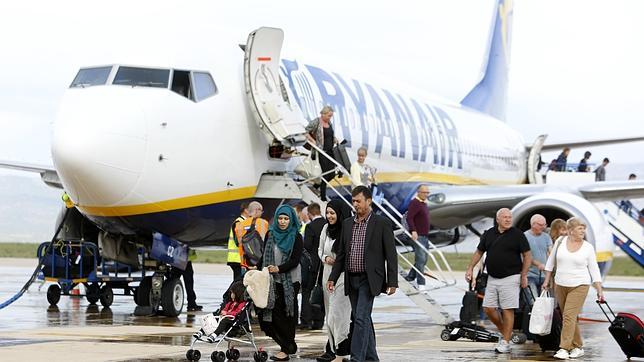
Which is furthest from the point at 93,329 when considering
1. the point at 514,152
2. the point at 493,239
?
the point at 514,152

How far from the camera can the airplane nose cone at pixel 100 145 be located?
1220cm

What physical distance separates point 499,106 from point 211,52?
19.1 metres

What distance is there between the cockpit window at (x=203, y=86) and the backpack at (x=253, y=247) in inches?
125

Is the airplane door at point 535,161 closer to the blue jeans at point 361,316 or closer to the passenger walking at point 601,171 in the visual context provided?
the passenger walking at point 601,171

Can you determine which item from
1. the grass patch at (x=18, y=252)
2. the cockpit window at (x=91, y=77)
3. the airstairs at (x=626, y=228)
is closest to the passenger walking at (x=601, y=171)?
the airstairs at (x=626, y=228)

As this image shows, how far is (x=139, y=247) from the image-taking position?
48.7ft

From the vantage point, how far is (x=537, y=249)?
12383 millimetres

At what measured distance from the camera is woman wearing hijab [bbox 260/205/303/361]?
1003 centimetres

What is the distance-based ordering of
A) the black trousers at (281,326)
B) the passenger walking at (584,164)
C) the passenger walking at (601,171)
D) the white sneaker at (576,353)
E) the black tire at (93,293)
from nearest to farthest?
the black trousers at (281,326), the white sneaker at (576,353), the black tire at (93,293), the passenger walking at (584,164), the passenger walking at (601,171)

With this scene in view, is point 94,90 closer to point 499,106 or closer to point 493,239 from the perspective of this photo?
point 493,239

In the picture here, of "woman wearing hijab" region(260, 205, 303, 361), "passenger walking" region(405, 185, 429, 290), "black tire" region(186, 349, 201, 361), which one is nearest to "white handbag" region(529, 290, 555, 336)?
"woman wearing hijab" region(260, 205, 303, 361)

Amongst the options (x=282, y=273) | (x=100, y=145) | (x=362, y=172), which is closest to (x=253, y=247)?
(x=282, y=273)

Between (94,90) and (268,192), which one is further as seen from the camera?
(268,192)

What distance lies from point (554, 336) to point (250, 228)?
10.5ft
